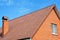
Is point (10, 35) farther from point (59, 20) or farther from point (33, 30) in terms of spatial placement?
point (59, 20)

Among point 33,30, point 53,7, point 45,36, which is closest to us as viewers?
point 33,30

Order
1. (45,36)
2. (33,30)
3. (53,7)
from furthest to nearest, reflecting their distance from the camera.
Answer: (53,7) < (45,36) < (33,30)

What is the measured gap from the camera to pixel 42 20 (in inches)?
1077

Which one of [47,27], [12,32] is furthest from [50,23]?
[12,32]

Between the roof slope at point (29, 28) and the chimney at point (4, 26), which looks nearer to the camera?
the roof slope at point (29, 28)

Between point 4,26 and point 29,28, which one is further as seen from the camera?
point 4,26

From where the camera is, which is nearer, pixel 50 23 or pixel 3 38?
pixel 50 23

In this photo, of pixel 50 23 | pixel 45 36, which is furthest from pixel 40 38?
pixel 50 23

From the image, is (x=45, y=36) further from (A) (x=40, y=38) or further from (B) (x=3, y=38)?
(B) (x=3, y=38)

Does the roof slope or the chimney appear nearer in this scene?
the roof slope

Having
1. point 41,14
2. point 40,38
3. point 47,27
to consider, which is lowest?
point 40,38

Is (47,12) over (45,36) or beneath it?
over

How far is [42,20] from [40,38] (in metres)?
2.47

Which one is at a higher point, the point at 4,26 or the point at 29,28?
the point at 4,26
